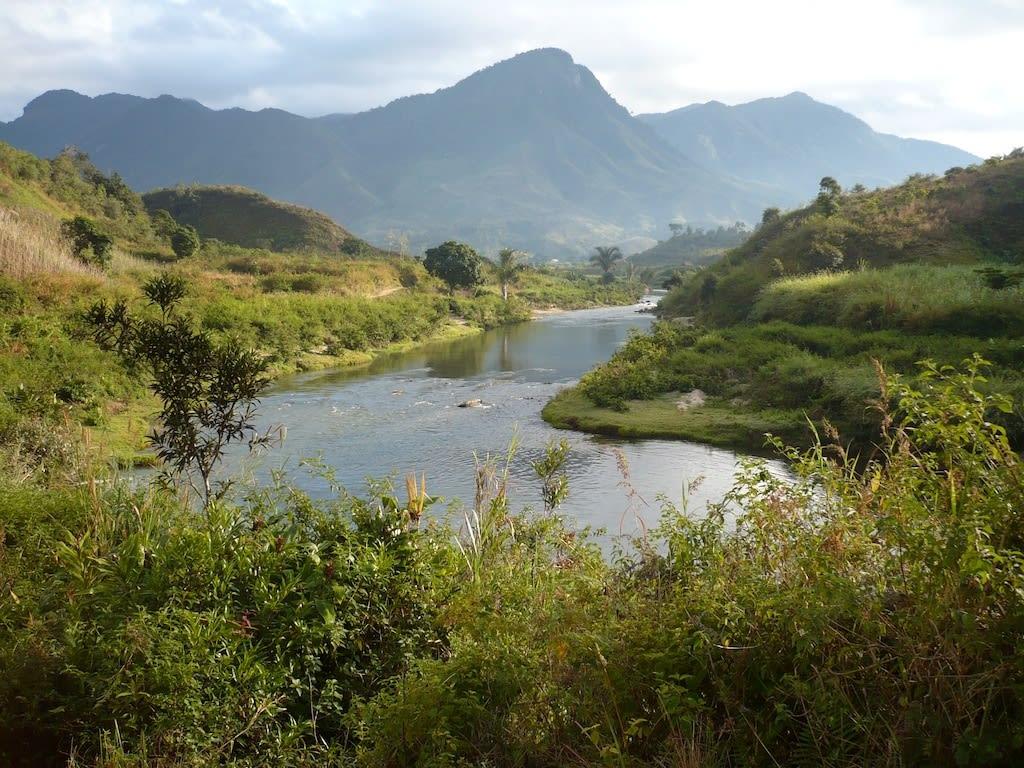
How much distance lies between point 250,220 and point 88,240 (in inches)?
2098

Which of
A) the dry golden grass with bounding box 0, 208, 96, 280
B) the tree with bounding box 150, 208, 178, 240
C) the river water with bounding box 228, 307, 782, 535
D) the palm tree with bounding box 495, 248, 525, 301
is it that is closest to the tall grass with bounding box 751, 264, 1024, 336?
the river water with bounding box 228, 307, 782, 535

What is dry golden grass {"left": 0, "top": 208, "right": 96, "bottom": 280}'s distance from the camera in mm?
24453

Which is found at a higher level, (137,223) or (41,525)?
(137,223)

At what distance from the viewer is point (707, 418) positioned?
2039 cm

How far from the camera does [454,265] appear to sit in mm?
59688

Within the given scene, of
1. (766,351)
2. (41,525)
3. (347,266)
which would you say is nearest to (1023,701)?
(41,525)

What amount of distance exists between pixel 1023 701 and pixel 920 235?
1584 inches

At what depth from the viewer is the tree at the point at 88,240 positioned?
113 ft

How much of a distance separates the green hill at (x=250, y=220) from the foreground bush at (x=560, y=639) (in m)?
76.0

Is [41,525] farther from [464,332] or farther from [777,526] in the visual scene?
[464,332]

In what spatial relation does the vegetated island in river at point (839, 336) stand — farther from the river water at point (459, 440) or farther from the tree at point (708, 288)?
the tree at point (708, 288)

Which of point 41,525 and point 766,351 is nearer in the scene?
point 41,525

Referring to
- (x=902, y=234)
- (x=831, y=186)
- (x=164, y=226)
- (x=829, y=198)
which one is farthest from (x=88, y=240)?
(x=831, y=186)

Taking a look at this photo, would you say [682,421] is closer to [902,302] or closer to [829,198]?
[902,302]
